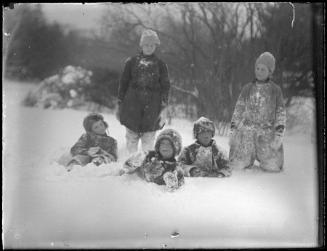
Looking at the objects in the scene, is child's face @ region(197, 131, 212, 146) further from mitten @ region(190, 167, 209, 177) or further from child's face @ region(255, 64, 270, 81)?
child's face @ region(255, 64, 270, 81)

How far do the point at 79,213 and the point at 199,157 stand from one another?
0.66 m

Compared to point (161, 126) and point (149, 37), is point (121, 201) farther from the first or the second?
point (149, 37)

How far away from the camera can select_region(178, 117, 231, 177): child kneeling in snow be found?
221 cm

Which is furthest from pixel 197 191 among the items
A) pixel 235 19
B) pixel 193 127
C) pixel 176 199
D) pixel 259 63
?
pixel 235 19

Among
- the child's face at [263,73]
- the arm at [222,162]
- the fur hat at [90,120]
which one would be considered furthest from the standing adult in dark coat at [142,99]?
the child's face at [263,73]

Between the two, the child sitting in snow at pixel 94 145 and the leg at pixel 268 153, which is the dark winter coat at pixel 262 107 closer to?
the leg at pixel 268 153

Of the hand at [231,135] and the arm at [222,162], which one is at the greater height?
the hand at [231,135]

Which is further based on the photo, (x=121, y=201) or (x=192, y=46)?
(x=192, y=46)

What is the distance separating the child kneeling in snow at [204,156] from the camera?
2.21m

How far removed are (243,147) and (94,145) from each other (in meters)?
0.76

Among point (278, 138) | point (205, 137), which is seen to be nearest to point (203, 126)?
point (205, 137)

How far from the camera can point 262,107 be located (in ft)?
7.32

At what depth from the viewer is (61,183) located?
2.18 m

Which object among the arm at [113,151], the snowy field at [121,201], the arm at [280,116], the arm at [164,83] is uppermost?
the arm at [164,83]
